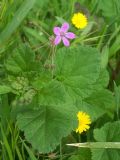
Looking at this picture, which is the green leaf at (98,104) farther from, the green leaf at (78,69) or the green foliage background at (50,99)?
the green leaf at (78,69)

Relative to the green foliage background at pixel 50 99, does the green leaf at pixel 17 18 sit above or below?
above

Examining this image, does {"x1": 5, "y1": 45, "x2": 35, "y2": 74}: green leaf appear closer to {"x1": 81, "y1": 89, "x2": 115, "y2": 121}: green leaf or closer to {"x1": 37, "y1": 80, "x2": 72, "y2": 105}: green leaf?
{"x1": 37, "y1": 80, "x2": 72, "y2": 105}: green leaf

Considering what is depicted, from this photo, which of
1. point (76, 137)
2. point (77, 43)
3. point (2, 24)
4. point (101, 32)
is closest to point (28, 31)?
point (2, 24)

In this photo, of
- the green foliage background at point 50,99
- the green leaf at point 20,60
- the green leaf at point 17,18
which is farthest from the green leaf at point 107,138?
the green leaf at point 17,18

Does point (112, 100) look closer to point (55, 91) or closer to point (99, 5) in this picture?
point (55, 91)

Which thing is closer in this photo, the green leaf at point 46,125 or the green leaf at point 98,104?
the green leaf at point 46,125

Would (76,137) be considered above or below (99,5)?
below

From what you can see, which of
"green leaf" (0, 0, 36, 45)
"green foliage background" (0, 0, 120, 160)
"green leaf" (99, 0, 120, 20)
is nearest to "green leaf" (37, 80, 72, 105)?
"green foliage background" (0, 0, 120, 160)
